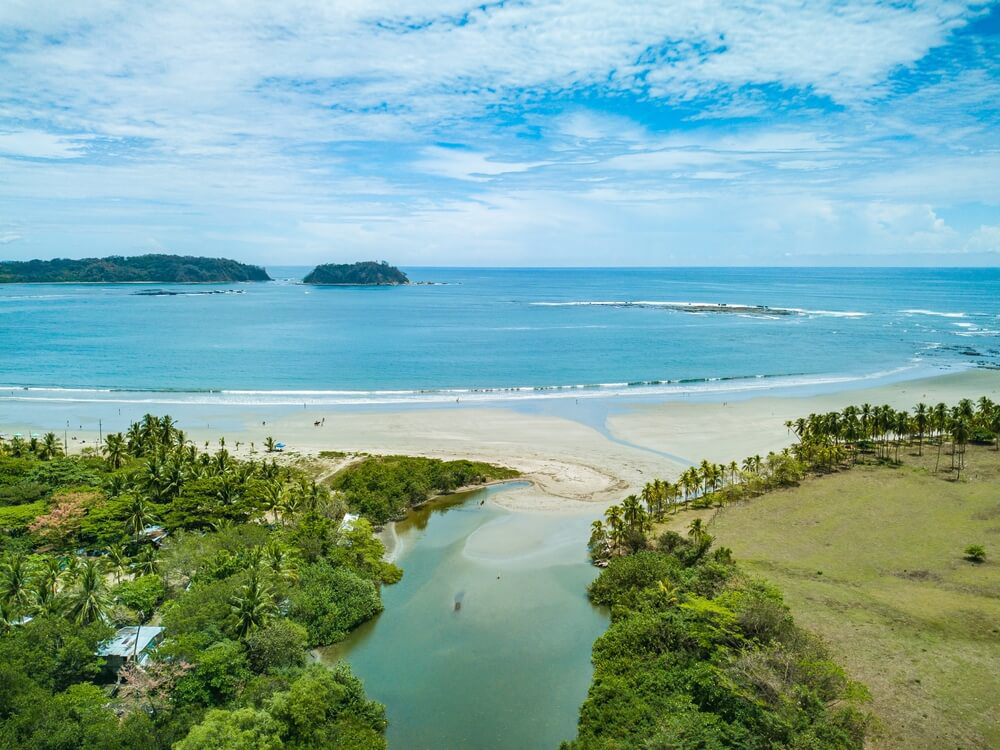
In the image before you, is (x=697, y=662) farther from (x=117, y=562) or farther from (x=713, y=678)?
(x=117, y=562)

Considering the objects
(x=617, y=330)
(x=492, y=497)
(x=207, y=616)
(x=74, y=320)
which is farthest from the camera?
(x=74, y=320)

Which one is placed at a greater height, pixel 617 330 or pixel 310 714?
pixel 617 330

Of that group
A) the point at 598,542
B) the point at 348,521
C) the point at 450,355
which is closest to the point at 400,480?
the point at 348,521

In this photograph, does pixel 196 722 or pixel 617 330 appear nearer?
pixel 196 722

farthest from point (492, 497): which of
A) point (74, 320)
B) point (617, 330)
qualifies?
point (74, 320)

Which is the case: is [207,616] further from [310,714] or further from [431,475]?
[431,475]
